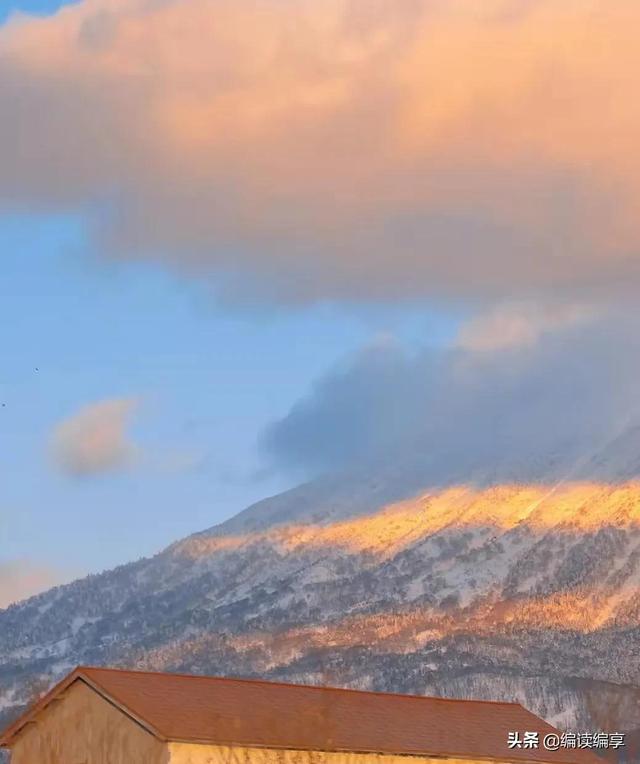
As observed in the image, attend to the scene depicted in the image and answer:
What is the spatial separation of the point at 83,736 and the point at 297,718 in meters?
7.82

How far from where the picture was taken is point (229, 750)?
61.3 metres

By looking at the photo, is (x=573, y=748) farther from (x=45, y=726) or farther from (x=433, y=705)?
(x=45, y=726)

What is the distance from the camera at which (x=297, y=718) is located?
216ft

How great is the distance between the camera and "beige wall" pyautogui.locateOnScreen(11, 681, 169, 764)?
62.1 m

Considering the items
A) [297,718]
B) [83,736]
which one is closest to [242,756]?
[297,718]

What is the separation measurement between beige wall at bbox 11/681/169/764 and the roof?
43 cm

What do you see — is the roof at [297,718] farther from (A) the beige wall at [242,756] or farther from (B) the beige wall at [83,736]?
(B) the beige wall at [83,736]

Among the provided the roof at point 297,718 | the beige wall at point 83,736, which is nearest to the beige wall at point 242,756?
the roof at point 297,718

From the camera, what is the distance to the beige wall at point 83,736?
6206 centimetres

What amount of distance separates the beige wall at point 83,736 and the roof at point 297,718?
1.42ft

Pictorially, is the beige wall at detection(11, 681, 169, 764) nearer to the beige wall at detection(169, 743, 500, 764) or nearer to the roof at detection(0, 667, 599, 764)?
the roof at detection(0, 667, 599, 764)

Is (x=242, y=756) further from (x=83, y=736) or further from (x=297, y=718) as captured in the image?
(x=83, y=736)

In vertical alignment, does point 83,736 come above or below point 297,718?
above

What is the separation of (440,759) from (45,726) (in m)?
14.7
